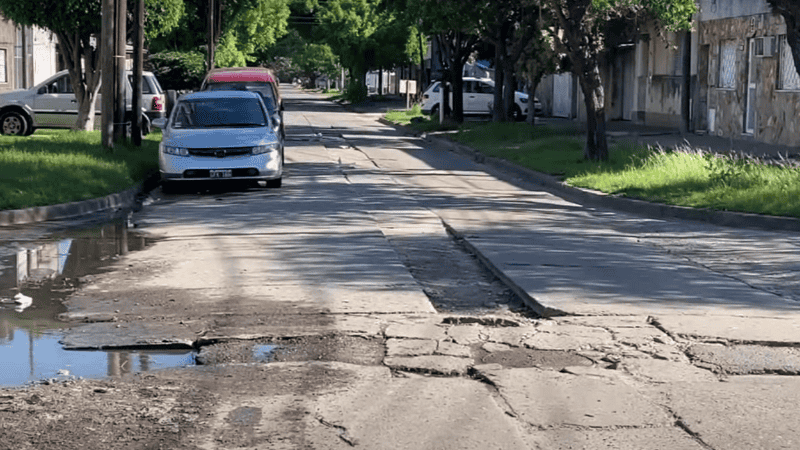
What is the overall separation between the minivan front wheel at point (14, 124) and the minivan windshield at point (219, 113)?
11.8 metres

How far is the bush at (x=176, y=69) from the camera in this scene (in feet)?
157

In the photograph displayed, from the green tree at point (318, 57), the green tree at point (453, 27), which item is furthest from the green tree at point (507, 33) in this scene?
the green tree at point (318, 57)

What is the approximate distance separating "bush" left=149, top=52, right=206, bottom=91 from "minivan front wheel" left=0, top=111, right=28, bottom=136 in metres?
18.1

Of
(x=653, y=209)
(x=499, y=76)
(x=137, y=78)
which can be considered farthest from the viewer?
(x=499, y=76)

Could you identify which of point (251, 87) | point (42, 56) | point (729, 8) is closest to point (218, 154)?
point (251, 87)

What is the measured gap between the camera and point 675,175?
18531mm

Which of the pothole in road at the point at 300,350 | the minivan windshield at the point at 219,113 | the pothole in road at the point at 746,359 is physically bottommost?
the pothole in road at the point at 746,359

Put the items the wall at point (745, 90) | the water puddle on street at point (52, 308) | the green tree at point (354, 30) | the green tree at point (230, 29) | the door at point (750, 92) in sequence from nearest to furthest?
the water puddle on street at point (52, 308), the wall at point (745, 90), the door at point (750, 92), the green tree at point (230, 29), the green tree at point (354, 30)

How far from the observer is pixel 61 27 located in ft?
94.4

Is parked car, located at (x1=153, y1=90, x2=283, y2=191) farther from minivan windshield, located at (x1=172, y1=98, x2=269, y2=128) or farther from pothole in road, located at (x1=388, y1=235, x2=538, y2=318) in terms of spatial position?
→ pothole in road, located at (x1=388, y1=235, x2=538, y2=318)

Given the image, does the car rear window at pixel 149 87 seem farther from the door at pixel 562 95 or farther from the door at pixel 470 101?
the door at pixel 562 95

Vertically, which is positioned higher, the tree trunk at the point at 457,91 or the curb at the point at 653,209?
the tree trunk at the point at 457,91

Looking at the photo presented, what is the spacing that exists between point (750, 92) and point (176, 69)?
2537 centimetres

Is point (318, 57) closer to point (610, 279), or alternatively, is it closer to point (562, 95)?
point (562, 95)
